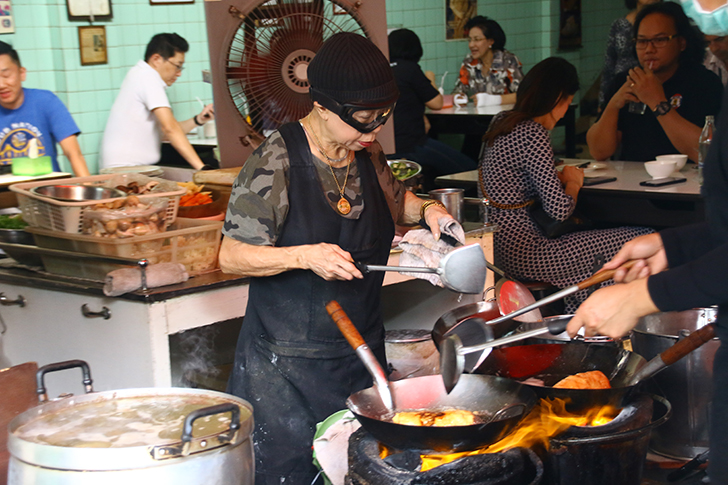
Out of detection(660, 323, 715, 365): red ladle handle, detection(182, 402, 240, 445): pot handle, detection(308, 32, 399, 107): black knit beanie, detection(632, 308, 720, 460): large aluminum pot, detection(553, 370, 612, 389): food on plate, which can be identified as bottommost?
detection(632, 308, 720, 460): large aluminum pot

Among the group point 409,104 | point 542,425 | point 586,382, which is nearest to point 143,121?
point 409,104

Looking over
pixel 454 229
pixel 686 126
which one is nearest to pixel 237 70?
pixel 454 229

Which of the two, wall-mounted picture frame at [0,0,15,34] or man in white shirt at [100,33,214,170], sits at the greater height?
wall-mounted picture frame at [0,0,15,34]

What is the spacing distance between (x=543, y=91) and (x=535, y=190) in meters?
0.49

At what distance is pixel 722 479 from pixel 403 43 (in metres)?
5.09

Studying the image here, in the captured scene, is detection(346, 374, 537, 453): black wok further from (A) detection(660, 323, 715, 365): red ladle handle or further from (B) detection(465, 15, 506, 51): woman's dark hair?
(B) detection(465, 15, 506, 51): woman's dark hair

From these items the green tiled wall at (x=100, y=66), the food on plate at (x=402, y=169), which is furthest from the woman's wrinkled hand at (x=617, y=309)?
the green tiled wall at (x=100, y=66)

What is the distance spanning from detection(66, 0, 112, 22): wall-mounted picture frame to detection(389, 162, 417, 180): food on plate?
373 cm

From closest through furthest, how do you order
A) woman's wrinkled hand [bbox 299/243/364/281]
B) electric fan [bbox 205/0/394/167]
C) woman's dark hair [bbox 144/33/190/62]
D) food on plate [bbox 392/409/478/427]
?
food on plate [bbox 392/409/478/427] < woman's wrinkled hand [bbox 299/243/364/281] < electric fan [bbox 205/0/394/167] < woman's dark hair [bbox 144/33/190/62]

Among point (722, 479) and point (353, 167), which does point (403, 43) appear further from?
point (722, 479)

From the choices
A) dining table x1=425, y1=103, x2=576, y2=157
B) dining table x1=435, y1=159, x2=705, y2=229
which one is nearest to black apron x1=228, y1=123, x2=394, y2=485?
Result: dining table x1=435, y1=159, x2=705, y2=229

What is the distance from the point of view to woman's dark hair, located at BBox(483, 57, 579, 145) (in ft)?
12.4

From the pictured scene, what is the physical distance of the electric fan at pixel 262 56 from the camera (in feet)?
9.25

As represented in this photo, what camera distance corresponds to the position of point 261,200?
195 centimetres
